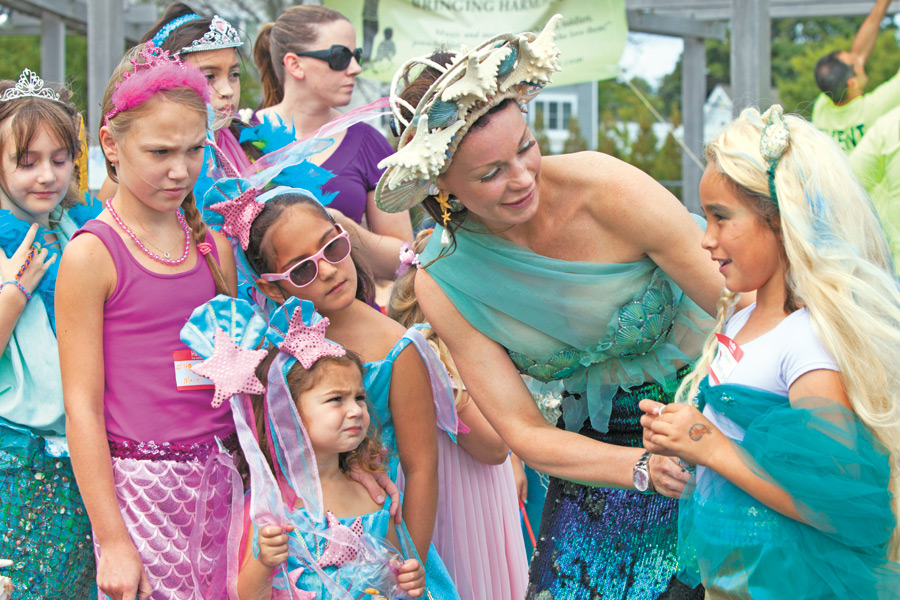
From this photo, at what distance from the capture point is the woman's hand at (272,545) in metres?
2.26

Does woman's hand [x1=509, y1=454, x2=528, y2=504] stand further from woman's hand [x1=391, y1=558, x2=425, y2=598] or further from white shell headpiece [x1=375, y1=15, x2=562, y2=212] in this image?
white shell headpiece [x1=375, y1=15, x2=562, y2=212]

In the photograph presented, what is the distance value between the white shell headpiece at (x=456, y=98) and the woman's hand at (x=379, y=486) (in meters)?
0.80

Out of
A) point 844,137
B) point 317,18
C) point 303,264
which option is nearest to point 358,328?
point 303,264

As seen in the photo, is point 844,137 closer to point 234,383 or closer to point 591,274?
point 591,274

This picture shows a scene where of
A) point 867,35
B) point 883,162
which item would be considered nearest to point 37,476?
point 883,162

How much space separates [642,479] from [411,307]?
4.59 ft

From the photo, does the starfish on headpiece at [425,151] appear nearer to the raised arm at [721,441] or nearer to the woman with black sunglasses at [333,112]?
the raised arm at [721,441]

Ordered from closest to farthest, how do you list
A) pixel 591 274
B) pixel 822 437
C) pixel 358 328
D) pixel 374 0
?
pixel 822 437 → pixel 591 274 → pixel 358 328 → pixel 374 0

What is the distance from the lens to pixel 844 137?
207 inches

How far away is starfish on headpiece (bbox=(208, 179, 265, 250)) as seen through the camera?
2.57 m

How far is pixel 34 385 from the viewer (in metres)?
2.50

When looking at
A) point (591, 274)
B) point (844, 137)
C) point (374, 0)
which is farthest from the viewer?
point (374, 0)

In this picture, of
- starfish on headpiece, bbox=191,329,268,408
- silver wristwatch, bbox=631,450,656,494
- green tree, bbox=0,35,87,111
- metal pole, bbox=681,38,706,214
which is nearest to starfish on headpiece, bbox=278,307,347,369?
starfish on headpiece, bbox=191,329,268,408

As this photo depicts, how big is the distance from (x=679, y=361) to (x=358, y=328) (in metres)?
0.90
